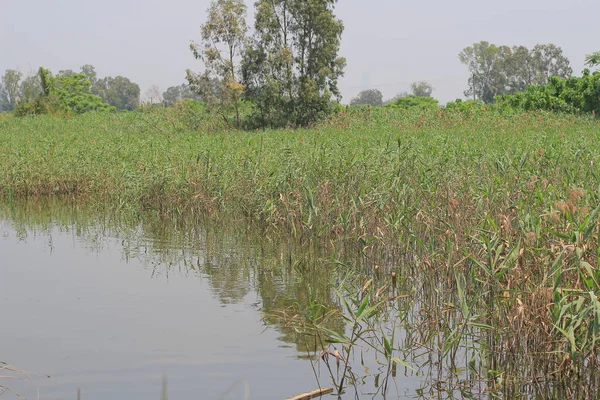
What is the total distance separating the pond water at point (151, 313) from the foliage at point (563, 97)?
75.7 ft

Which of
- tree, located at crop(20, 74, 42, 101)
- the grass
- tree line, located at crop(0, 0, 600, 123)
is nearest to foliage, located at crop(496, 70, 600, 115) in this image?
tree line, located at crop(0, 0, 600, 123)

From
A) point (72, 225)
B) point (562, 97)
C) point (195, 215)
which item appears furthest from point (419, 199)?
point (562, 97)

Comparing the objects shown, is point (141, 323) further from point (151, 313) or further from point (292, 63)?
point (292, 63)

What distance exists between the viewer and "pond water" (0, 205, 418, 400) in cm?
517

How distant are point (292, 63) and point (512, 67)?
6894 cm

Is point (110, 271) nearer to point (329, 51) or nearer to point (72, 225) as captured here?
point (72, 225)

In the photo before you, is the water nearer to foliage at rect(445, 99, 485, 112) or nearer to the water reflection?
the water reflection

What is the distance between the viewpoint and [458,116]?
28.2 metres

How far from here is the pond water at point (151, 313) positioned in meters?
5.17

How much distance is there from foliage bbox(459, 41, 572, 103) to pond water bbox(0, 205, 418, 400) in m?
84.1

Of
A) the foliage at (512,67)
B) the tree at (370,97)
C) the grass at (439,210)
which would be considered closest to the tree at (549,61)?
the foliage at (512,67)

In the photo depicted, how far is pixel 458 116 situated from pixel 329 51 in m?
6.44

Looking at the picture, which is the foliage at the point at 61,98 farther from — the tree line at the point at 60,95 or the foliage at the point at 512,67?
the foliage at the point at 512,67

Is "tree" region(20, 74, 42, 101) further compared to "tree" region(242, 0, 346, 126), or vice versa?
"tree" region(20, 74, 42, 101)
